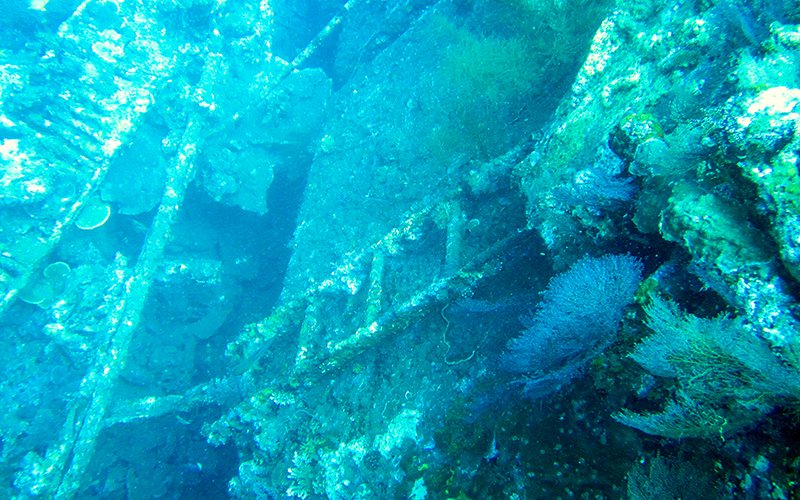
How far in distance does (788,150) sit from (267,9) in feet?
36.4

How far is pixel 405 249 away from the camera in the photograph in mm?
5035

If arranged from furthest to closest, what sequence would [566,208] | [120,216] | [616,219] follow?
1. [120,216]
2. [566,208]
3. [616,219]

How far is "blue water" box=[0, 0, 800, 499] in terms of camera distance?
5.96 ft

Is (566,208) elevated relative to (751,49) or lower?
lower

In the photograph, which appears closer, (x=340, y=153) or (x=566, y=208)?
(x=566, y=208)

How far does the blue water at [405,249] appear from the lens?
71.6 inches

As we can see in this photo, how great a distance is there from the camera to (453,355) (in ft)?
13.3

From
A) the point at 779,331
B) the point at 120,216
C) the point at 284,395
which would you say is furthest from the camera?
the point at 120,216

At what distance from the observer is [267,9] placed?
9.88 meters

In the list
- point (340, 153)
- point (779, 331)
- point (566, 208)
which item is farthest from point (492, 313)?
point (340, 153)

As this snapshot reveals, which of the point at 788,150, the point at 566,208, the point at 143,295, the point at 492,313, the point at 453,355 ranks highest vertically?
the point at 788,150

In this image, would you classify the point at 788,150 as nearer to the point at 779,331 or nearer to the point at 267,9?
the point at 779,331

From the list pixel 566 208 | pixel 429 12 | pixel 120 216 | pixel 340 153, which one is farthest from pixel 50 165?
pixel 566 208

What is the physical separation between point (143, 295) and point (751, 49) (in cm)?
879
